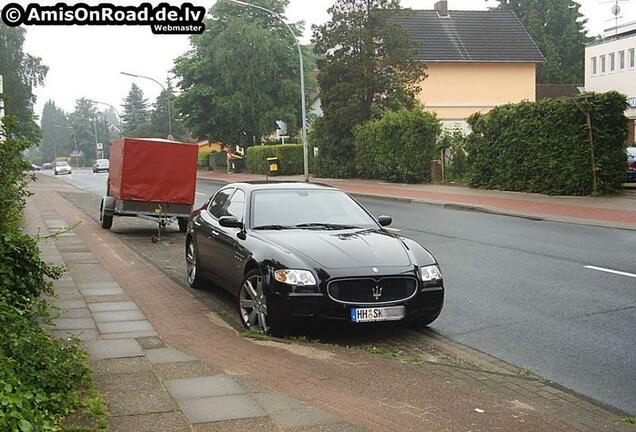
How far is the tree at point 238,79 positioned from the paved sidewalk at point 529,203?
25417 millimetres

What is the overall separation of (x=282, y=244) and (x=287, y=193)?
149cm

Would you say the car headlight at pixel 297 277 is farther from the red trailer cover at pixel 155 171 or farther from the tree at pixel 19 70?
the tree at pixel 19 70

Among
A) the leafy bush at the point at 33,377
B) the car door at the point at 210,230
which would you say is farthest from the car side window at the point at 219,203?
the leafy bush at the point at 33,377

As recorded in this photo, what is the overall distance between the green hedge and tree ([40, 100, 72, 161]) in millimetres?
143674

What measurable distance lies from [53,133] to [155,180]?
589 feet

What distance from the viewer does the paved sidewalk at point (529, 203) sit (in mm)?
17859

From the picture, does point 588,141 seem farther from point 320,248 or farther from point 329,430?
point 329,430

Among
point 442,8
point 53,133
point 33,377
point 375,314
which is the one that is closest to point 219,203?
point 375,314

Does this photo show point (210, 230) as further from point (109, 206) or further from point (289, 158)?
point (289, 158)

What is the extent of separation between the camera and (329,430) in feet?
13.9

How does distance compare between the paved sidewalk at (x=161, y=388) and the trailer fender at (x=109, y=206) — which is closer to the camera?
the paved sidewalk at (x=161, y=388)

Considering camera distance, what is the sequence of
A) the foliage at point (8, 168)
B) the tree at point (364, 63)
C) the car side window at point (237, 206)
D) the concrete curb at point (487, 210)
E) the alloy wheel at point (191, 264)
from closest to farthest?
the foliage at point (8, 168) → the car side window at point (237, 206) → the alloy wheel at point (191, 264) → the concrete curb at point (487, 210) → the tree at point (364, 63)

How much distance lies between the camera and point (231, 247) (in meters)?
8.09

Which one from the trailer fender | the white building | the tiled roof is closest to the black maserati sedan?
the trailer fender
